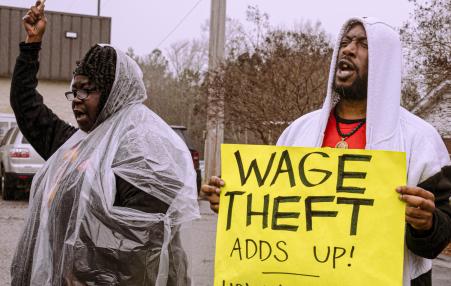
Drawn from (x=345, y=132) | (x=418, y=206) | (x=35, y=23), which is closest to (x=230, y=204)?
(x=345, y=132)

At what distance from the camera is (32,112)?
3268 mm

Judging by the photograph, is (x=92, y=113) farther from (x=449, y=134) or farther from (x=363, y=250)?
(x=449, y=134)

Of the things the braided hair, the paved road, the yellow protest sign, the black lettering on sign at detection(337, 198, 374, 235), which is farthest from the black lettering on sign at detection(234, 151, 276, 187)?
the paved road

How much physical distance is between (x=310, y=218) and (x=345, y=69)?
548mm

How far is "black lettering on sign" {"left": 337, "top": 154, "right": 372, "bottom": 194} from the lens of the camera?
232 centimetres

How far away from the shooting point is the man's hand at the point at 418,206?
7.05 feet

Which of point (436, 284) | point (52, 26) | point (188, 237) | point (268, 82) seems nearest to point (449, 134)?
point (268, 82)

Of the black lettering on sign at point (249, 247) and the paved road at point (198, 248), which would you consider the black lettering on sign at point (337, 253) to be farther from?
the paved road at point (198, 248)

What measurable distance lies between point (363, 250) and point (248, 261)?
1.18ft

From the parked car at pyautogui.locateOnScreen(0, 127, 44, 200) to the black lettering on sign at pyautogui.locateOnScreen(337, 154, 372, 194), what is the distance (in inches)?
468

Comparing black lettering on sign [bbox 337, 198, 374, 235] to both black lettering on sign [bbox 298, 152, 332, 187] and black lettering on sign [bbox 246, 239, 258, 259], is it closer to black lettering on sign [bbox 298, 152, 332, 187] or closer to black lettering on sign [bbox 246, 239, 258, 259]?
black lettering on sign [bbox 298, 152, 332, 187]

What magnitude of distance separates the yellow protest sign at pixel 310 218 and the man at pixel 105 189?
559mm

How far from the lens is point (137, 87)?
3168 mm

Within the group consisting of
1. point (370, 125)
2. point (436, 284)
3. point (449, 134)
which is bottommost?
point (436, 284)
